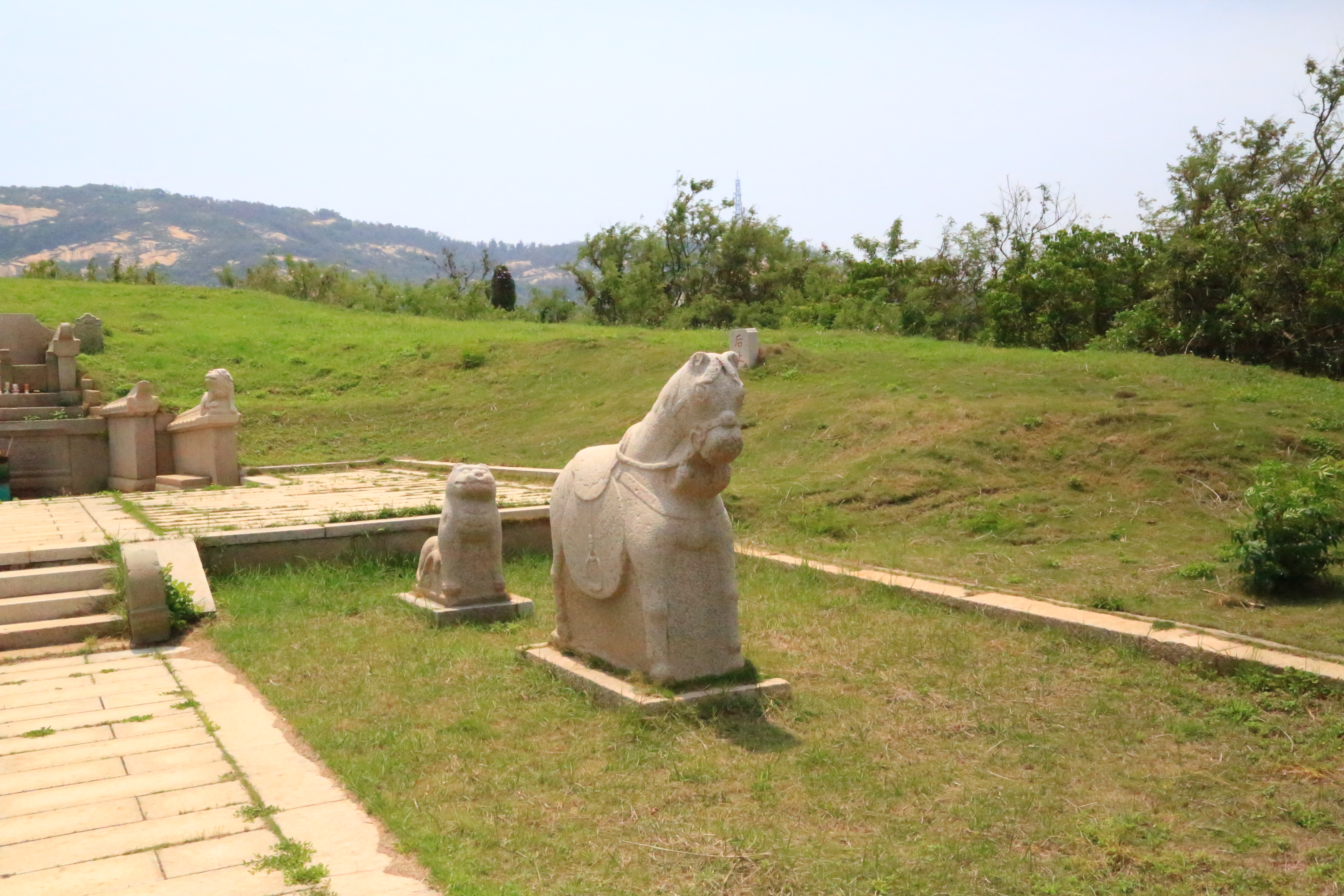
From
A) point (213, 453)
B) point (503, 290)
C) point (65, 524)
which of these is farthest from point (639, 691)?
point (503, 290)

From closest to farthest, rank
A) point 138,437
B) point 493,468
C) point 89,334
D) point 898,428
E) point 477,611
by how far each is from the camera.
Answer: point 477,611, point 898,428, point 493,468, point 138,437, point 89,334

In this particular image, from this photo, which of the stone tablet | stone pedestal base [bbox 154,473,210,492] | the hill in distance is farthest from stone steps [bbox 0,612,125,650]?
the hill in distance

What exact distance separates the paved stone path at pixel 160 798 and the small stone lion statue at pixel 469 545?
170cm

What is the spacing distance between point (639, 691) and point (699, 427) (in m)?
1.27

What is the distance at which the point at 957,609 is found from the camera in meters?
6.95

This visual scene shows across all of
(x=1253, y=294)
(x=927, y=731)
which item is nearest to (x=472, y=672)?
(x=927, y=731)

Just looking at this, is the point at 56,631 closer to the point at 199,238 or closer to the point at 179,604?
the point at 179,604

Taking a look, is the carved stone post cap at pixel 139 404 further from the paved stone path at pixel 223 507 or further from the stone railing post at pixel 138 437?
the paved stone path at pixel 223 507

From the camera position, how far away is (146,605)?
262 inches

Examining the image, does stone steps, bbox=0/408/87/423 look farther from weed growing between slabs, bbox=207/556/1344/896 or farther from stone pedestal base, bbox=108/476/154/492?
weed growing between slabs, bbox=207/556/1344/896

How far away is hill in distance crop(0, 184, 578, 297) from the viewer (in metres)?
107

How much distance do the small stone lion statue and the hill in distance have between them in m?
85.4

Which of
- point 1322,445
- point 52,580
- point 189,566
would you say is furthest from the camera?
point 1322,445

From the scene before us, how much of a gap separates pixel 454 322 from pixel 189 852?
21747 millimetres
